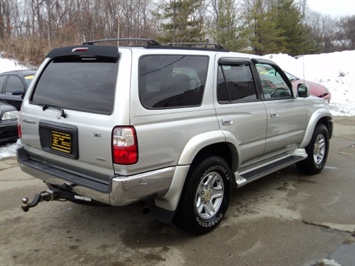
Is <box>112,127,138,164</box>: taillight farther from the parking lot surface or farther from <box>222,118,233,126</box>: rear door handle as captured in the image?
<box>222,118,233,126</box>: rear door handle

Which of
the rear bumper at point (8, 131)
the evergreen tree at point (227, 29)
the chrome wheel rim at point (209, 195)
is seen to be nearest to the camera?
the chrome wheel rim at point (209, 195)

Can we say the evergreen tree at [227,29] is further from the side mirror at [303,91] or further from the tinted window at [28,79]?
the side mirror at [303,91]

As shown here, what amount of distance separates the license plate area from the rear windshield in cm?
20

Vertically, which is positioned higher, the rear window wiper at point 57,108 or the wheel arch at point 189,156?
the rear window wiper at point 57,108

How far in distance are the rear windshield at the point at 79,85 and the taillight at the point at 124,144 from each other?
0.22 metres

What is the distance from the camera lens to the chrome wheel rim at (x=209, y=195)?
3584 millimetres

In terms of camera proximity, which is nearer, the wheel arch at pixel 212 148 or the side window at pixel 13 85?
the wheel arch at pixel 212 148

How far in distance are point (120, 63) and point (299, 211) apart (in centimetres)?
274

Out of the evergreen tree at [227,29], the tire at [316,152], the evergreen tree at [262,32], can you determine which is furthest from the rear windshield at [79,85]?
the evergreen tree at [262,32]

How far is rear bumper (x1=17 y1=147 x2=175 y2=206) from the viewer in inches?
112

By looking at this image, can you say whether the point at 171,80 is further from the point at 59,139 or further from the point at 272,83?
the point at 272,83

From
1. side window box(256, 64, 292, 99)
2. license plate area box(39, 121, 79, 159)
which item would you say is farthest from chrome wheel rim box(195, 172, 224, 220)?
side window box(256, 64, 292, 99)

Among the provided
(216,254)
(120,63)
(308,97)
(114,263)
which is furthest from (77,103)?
(308,97)

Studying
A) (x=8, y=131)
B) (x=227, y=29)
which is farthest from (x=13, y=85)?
(x=227, y=29)
